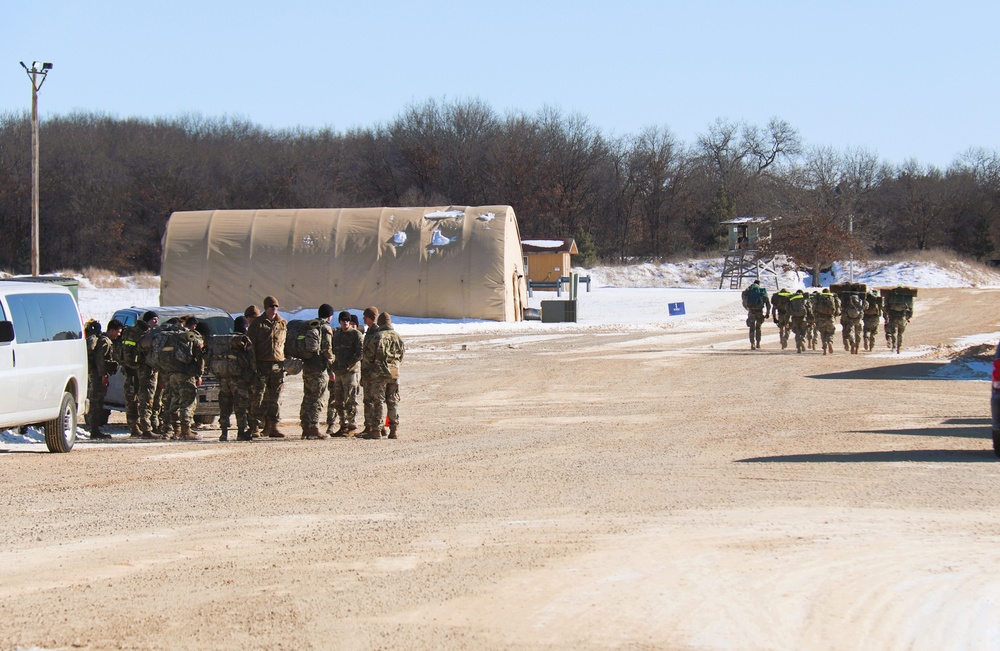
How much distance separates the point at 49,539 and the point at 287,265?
36.4m

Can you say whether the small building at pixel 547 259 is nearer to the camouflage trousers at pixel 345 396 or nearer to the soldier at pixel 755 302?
the soldier at pixel 755 302

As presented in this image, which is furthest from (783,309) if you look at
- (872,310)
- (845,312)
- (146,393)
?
(146,393)

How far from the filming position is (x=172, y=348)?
1458 centimetres

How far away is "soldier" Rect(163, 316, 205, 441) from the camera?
48.2 feet

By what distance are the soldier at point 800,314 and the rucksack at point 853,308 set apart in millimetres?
933

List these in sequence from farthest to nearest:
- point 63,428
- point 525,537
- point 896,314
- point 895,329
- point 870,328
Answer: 1. point 895,329
2. point 870,328
3. point 896,314
4. point 63,428
5. point 525,537

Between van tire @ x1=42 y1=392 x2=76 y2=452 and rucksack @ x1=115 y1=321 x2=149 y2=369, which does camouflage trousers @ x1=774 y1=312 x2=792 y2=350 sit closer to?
rucksack @ x1=115 y1=321 x2=149 y2=369

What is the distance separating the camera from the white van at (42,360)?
11938 millimetres

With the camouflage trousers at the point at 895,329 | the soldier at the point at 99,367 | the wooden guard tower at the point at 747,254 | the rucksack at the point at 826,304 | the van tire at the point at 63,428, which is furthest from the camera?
the wooden guard tower at the point at 747,254

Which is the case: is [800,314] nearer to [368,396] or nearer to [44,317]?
[368,396]

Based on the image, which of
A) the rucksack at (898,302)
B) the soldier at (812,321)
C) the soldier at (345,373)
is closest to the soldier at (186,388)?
the soldier at (345,373)

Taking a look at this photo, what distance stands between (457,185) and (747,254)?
1143 inches

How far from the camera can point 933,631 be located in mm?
5918

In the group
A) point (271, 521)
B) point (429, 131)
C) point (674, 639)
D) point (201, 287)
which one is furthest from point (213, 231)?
point (429, 131)
